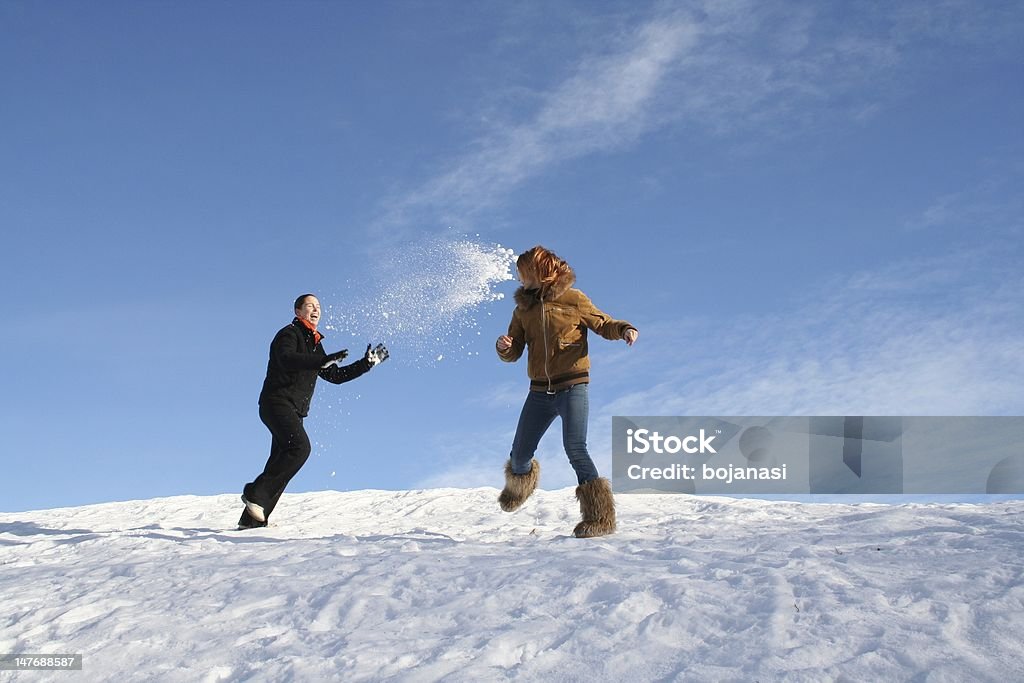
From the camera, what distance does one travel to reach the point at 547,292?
6848mm

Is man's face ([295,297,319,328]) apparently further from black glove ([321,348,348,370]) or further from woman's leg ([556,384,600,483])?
woman's leg ([556,384,600,483])

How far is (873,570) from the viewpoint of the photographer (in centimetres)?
473

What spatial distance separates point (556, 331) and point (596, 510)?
1418 mm

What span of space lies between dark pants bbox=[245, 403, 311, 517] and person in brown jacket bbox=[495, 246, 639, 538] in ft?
7.02

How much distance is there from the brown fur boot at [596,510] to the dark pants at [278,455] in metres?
2.82

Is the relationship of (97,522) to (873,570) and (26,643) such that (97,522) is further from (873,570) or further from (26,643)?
(873,570)

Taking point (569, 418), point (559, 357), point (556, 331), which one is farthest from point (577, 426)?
point (556, 331)

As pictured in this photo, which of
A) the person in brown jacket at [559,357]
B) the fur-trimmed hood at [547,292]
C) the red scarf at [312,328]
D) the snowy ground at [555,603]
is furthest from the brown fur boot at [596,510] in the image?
the red scarf at [312,328]

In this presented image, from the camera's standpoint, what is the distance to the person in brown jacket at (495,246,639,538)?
6.54 metres

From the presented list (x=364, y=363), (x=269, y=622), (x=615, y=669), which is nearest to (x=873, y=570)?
(x=615, y=669)

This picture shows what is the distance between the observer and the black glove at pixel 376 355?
7.78m

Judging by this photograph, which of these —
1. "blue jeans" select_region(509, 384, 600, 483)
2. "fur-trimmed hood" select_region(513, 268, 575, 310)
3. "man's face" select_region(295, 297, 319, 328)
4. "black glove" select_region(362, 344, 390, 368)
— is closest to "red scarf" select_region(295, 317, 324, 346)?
"man's face" select_region(295, 297, 319, 328)

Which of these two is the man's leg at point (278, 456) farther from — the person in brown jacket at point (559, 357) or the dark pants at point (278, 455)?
the person in brown jacket at point (559, 357)

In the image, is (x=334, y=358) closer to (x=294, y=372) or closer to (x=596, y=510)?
(x=294, y=372)
